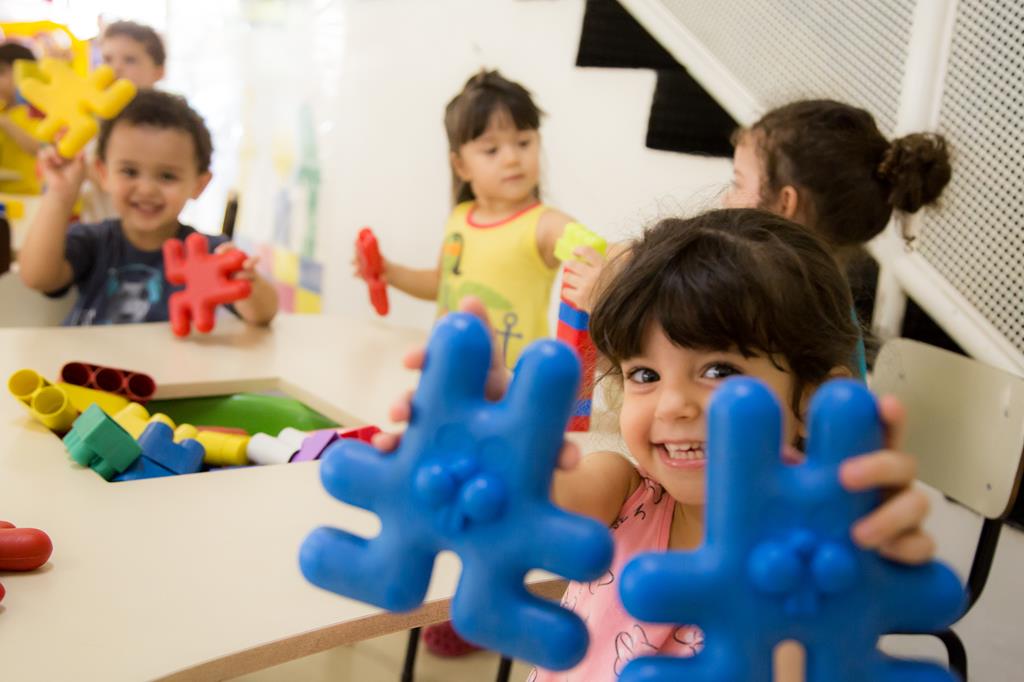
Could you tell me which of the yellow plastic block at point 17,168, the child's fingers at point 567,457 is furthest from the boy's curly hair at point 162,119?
the child's fingers at point 567,457

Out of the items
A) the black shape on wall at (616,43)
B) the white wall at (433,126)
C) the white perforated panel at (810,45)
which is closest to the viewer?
the white perforated panel at (810,45)

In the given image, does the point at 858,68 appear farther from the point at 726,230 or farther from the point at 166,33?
the point at 166,33

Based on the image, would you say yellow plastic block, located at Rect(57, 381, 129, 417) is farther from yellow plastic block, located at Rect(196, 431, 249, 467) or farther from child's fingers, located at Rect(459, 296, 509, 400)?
child's fingers, located at Rect(459, 296, 509, 400)

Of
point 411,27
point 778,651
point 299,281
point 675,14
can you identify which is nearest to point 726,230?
point 778,651

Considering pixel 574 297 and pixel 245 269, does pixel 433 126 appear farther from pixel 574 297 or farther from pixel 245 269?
pixel 574 297

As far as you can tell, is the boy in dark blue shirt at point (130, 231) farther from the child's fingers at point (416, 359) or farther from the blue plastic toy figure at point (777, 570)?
the blue plastic toy figure at point (777, 570)

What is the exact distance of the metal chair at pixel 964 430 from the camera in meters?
1.17

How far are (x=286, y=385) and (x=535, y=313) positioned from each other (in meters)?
0.51

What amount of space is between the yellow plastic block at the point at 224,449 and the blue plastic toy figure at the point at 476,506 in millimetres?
703

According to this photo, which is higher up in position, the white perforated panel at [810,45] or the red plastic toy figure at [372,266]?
the white perforated panel at [810,45]

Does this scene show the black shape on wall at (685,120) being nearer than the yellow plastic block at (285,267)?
Yes

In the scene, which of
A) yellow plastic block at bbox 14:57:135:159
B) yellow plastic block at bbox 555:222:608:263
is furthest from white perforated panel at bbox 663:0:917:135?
yellow plastic block at bbox 14:57:135:159

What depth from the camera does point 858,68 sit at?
157cm

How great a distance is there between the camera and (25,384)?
113cm
